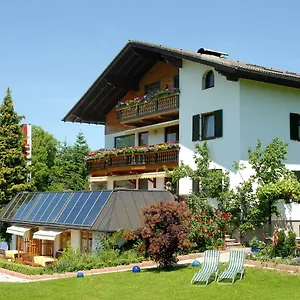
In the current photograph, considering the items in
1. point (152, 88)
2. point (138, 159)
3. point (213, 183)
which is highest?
point (152, 88)

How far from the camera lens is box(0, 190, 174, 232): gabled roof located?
26.2 m

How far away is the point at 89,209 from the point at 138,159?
694 cm

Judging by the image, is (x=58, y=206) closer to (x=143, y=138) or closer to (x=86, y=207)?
(x=86, y=207)

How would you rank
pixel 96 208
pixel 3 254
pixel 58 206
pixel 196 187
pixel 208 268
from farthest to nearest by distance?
1. pixel 3 254
2. pixel 58 206
3. pixel 196 187
4. pixel 96 208
5. pixel 208 268

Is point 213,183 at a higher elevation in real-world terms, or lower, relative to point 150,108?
lower

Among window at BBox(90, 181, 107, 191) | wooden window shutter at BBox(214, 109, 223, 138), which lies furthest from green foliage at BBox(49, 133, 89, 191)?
wooden window shutter at BBox(214, 109, 223, 138)

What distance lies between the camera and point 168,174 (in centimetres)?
2975

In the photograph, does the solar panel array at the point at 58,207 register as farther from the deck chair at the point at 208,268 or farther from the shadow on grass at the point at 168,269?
the deck chair at the point at 208,268

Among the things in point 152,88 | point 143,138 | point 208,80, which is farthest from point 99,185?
point 208,80

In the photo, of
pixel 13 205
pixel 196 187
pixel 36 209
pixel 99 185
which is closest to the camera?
pixel 196 187

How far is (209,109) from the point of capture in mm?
29969

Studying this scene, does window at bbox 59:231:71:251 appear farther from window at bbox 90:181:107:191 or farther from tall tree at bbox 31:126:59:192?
tall tree at bbox 31:126:59:192

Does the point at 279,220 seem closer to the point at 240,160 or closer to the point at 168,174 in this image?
the point at 240,160

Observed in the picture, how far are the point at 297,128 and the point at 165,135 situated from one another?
28.7 feet
